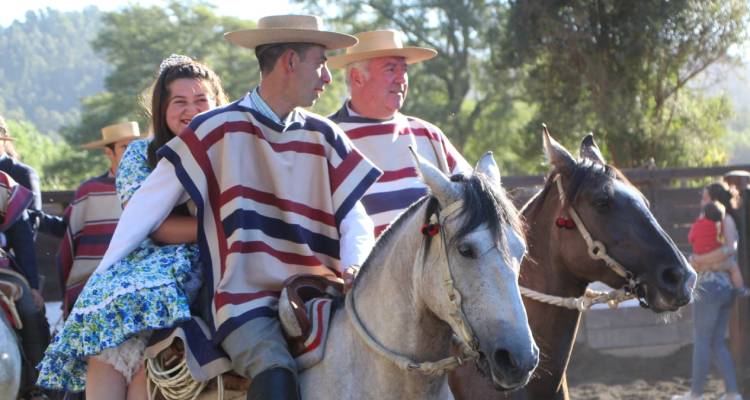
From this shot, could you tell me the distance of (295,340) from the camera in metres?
3.66

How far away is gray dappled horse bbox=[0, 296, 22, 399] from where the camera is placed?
5578 mm

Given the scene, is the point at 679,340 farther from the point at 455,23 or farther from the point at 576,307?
the point at 455,23

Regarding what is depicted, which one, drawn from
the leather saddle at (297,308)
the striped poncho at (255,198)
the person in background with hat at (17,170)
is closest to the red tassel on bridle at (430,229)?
the leather saddle at (297,308)

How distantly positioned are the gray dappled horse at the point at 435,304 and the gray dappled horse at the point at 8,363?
104 inches

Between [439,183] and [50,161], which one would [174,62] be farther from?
[50,161]

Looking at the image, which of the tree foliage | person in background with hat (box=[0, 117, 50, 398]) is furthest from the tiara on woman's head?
the tree foliage

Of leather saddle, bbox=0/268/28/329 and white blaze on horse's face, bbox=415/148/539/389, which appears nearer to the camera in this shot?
white blaze on horse's face, bbox=415/148/539/389

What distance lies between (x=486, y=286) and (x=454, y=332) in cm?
32

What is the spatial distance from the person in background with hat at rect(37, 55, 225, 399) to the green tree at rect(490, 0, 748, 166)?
15592 mm

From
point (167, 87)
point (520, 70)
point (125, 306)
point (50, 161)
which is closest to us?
point (125, 306)

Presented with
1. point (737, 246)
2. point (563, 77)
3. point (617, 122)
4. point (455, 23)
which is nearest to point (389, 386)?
point (737, 246)


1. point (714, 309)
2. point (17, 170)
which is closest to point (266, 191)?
point (17, 170)

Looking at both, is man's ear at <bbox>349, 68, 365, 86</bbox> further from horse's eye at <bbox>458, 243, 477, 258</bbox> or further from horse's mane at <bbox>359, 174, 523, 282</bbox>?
horse's eye at <bbox>458, 243, 477, 258</bbox>

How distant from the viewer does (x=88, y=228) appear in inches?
258
